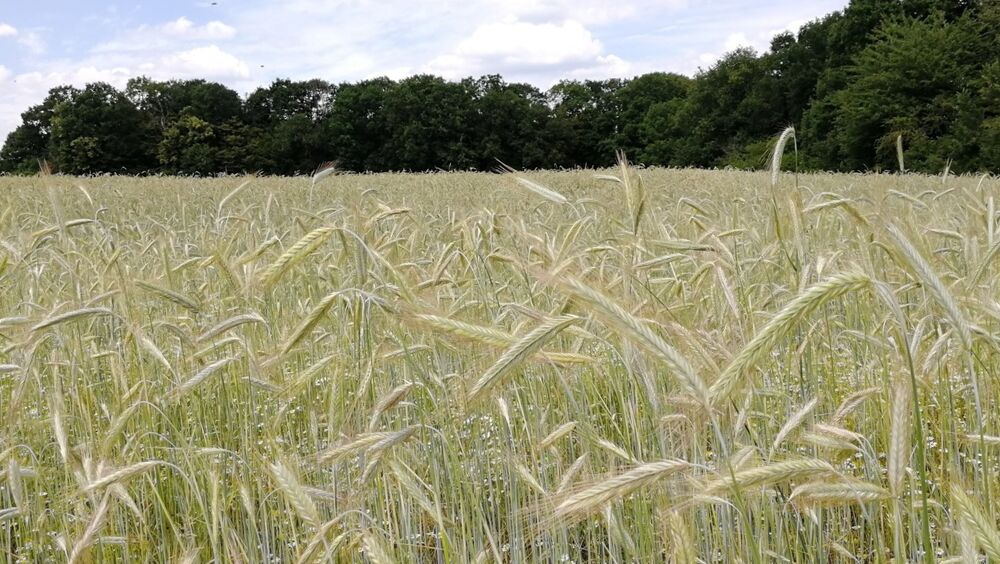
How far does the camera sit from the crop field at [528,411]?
52.9 inches

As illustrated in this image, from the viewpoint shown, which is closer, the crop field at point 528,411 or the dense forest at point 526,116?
the crop field at point 528,411

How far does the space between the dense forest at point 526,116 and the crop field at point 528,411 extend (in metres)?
30.7

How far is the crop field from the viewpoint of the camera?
1.34 m

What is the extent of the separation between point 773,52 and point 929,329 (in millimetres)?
44541

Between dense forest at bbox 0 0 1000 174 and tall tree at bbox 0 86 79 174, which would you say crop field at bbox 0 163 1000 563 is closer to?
dense forest at bbox 0 0 1000 174

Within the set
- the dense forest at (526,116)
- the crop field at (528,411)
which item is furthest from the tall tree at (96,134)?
the crop field at (528,411)

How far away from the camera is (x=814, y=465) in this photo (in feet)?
4.17

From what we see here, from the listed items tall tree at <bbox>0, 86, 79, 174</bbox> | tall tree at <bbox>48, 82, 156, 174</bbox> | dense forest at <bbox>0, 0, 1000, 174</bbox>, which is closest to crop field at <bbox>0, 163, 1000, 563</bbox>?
dense forest at <bbox>0, 0, 1000, 174</bbox>

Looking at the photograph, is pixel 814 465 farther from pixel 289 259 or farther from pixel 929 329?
pixel 929 329

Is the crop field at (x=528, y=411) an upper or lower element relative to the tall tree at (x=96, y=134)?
lower

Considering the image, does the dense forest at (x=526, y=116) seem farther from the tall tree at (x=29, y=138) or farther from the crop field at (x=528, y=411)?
the crop field at (x=528, y=411)

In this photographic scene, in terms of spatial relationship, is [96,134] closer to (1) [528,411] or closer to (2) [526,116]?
(2) [526,116]

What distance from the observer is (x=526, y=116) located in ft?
148

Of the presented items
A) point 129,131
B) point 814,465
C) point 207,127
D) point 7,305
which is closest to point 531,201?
point 7,305
